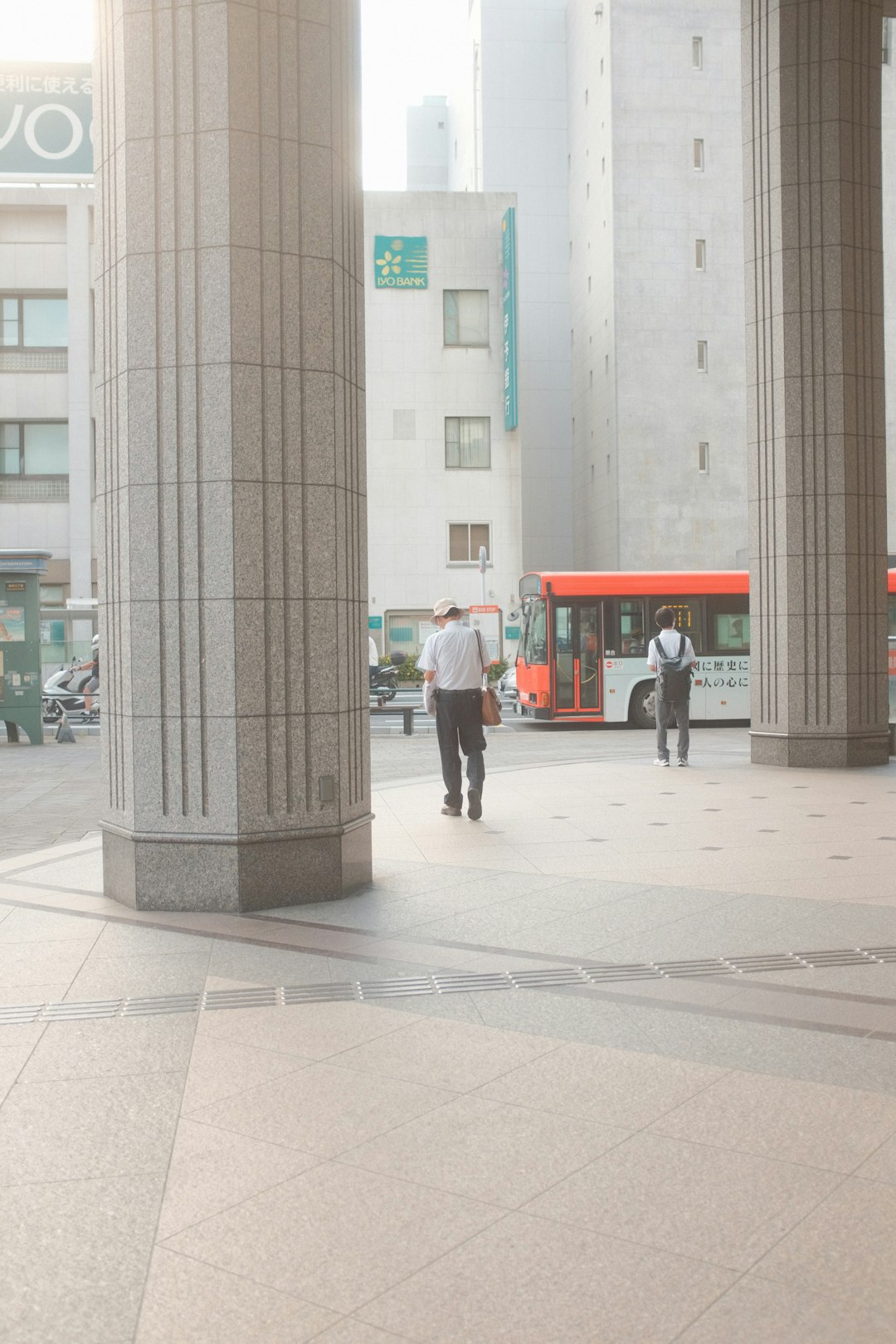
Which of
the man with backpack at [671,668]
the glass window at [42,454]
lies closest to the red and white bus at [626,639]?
the man with backpack at [671,668]

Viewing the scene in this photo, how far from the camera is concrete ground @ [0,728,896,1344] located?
3.01 m

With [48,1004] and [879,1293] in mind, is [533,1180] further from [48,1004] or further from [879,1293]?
[48,1004]

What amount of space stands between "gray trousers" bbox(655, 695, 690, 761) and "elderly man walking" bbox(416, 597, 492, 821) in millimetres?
4811

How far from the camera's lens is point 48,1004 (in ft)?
18.2

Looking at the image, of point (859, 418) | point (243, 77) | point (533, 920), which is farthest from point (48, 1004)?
point (859, 418)

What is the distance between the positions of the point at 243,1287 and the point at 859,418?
42.9 feet

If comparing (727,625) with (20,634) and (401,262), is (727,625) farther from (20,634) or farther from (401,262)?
(401,262)

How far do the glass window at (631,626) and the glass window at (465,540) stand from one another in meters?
16.6

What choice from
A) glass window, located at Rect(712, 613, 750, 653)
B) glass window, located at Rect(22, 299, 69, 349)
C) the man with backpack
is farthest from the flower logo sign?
the man with backpack

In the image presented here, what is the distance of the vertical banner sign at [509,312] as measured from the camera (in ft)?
126

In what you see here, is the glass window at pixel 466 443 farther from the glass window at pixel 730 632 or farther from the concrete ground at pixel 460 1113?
the concrete ground at pixel 460 1113

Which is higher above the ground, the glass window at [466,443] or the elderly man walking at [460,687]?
the glass window at [466,443]

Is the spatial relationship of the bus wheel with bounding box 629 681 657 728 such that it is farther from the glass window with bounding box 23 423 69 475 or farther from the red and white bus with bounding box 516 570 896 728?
the glass window with bounding box 23 423 69 475

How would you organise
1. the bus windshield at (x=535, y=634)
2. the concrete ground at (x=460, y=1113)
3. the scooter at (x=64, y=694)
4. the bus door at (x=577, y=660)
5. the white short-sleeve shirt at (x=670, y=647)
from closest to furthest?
the concrete ground at (x=460, y=1113) < the white short-sleeve shirt at (x=670, y=647) < the bus door at (x=577, y=660) < the bus windshield at (x=535, y=634) < the scooter at (x=64, y=694)
